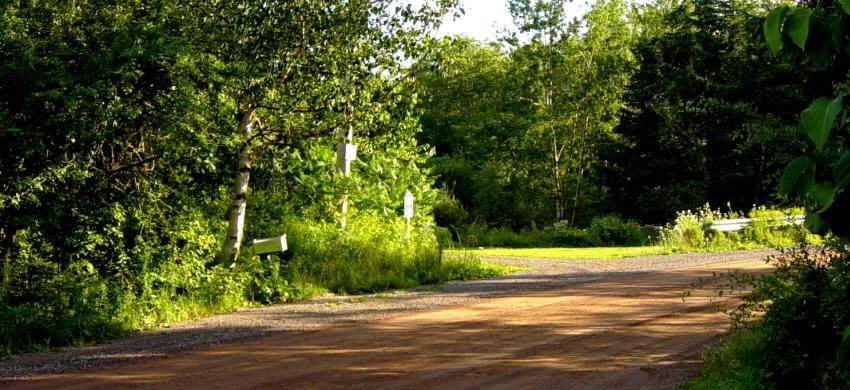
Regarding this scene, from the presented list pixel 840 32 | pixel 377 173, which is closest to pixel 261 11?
pixel 377 173

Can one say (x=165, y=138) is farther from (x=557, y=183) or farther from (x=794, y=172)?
(x=557, y=183)

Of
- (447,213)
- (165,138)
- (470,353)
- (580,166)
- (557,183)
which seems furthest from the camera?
(580,166)

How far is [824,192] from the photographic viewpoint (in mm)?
1853

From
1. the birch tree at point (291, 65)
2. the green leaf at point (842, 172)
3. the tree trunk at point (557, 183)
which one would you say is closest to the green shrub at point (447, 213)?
the tree trunk at point (557, 183)

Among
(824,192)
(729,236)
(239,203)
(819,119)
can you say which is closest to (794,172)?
(824,192)

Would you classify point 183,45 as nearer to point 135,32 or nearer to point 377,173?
point 135,32

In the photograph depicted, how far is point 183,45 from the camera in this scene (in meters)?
13.2

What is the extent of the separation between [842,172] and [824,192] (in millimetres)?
89

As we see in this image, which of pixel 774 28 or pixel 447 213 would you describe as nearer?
pixel 774 28

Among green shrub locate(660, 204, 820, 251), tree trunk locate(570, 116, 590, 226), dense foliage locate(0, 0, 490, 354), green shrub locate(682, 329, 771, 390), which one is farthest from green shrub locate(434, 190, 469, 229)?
green shrub locate(682, 329, 771, 390)

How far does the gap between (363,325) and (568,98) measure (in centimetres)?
3200

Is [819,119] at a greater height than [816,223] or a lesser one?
greater

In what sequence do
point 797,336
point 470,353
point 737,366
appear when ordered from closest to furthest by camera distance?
1. point 797,336
2. point 737,366
3. point 470,353

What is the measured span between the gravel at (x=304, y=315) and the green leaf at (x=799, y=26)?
8436 mm
